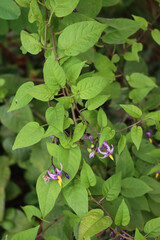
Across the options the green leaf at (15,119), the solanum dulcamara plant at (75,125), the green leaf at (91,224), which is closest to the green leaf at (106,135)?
the solanum dulcamara plant at (75,125)

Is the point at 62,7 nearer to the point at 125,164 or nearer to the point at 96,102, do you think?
the point at 96,102

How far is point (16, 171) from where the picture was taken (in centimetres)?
180

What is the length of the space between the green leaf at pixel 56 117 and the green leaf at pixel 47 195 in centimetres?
18

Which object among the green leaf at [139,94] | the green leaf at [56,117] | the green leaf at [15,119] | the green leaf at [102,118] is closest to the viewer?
the green leaf at [56,117]

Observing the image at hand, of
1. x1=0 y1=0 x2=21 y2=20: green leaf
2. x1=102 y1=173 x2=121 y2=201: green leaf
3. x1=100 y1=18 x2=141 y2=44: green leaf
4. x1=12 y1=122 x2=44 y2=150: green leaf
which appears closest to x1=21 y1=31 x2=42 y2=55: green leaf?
x1=0 y1=0 x2=21 y2=20: green leaf

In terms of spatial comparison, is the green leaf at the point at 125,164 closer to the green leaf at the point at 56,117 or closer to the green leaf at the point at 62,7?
the green leaf at the point at 56,117

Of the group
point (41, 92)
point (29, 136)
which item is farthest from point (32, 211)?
point (41, 92)

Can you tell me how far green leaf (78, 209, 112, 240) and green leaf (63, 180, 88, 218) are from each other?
0.02 m

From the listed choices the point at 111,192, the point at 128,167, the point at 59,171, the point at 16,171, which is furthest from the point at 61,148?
the point at 16,171

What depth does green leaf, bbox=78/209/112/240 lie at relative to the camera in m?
0.80

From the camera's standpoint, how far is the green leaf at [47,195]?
79 centimetres

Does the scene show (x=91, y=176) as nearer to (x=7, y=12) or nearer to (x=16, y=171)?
(x=7, y=12)

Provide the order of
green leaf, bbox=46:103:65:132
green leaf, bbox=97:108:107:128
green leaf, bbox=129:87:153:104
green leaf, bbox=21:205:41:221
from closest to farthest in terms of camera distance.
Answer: green leaf, bbox=46:103:65:132, green leaf, bbox=97:108:107:128, green leaf, bbox=21:205:41:221, green leaf, bbox=129:87:153:104

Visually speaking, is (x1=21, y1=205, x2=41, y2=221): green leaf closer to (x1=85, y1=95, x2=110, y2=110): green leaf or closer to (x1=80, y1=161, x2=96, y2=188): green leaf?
(x1=80, y1=161, x2=96, y2=188): green leaf
